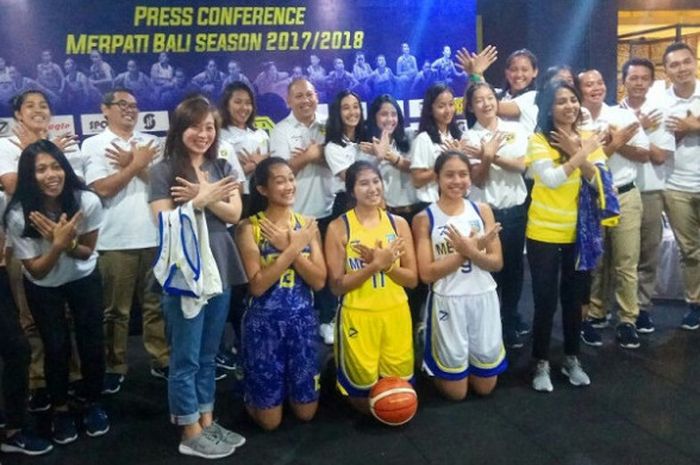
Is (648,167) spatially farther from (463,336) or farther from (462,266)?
(463,336)

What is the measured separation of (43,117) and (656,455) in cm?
330

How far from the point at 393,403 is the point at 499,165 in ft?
4.92

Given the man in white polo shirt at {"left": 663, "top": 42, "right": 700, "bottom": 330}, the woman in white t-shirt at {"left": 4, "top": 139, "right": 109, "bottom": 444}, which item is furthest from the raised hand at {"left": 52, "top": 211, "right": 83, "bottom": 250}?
the man in white polo shirt at {"left": 663, "top": 42, "right": 700, "bottom": 330}

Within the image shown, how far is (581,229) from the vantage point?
3330 millimetres

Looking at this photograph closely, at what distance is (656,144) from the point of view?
412 cm

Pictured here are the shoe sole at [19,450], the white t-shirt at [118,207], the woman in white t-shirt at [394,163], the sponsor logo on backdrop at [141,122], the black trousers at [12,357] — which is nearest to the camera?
the black trousers at [12,357]

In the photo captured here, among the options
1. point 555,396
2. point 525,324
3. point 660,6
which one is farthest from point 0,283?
point 660,6

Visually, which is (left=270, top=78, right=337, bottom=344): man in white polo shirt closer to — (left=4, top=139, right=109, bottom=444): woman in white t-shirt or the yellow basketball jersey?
the yellow basketball jersey

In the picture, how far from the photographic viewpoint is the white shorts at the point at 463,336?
10.8ft

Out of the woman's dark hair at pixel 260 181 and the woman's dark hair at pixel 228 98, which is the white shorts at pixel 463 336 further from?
the woman's dark hair at pixel 228 98

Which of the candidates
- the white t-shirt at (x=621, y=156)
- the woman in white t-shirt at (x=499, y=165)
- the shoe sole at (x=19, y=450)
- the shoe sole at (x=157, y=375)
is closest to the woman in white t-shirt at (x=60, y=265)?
the shoe sole at (x=19, y=450)

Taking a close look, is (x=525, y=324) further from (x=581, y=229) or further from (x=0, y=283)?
(x=0, y=283)

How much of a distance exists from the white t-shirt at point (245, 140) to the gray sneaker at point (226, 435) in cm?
138

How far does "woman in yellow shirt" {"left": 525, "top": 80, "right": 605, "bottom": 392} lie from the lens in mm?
3295
